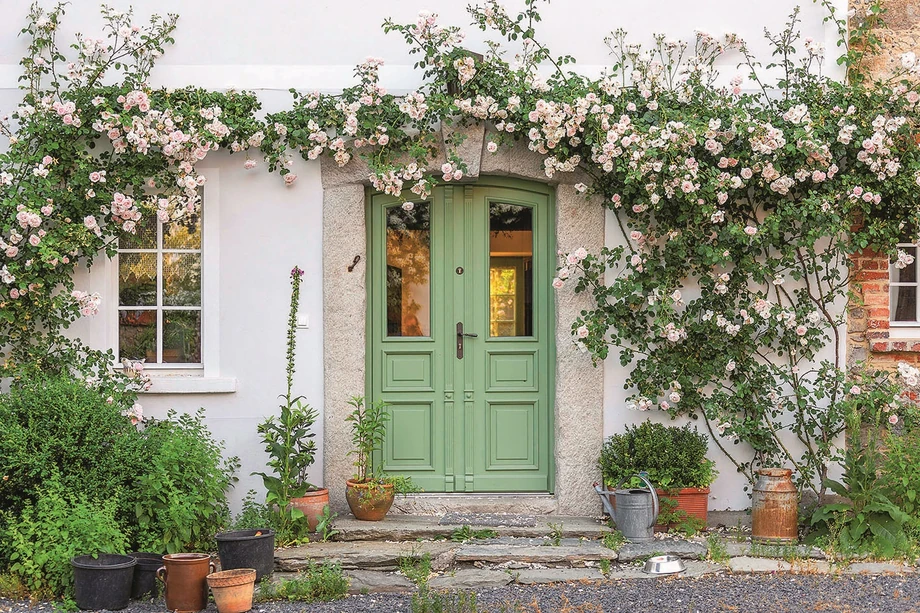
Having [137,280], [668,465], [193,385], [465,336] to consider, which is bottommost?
[668,465]

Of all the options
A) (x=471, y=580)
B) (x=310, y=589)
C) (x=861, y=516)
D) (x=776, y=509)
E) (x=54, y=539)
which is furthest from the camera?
(x=776, y=509)

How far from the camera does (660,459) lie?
21.7ft

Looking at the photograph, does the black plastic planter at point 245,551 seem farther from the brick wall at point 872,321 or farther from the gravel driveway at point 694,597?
the brick wall at point 872,321

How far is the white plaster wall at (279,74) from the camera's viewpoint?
22.7 ft

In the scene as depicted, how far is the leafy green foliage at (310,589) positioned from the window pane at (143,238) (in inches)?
107

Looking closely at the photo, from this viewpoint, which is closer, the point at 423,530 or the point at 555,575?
the point at 555,575

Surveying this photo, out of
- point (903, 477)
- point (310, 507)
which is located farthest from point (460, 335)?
point (903, 477)

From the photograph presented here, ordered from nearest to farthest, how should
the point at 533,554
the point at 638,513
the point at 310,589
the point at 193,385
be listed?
1. the point at 310,589
2. the point at 533,554
3. the point at 638,513
4. the point at 193,385

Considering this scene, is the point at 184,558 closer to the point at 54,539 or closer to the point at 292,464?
Result: the point at 54,539

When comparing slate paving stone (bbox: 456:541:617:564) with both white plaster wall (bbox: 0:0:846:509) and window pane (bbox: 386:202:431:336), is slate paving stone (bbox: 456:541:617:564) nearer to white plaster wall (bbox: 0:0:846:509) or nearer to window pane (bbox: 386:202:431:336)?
white plaster wall (bbox: 0:0:846:509)

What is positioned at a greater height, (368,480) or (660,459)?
(660,459)

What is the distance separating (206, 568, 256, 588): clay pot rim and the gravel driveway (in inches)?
7.6

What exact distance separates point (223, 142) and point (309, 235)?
0.86 m

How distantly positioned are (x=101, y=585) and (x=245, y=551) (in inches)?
30.5
